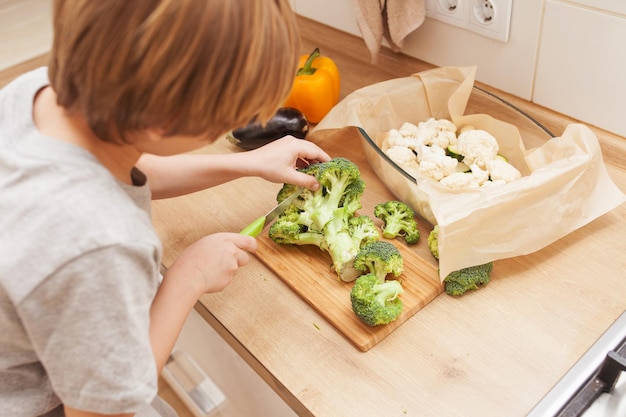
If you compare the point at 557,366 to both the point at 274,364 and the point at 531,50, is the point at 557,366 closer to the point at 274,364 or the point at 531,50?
the point at 274,364

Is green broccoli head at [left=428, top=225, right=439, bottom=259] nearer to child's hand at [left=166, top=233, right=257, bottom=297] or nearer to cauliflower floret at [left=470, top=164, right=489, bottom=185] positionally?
cauliflower floret at [left=470, top=164, right=489, bottom=185]

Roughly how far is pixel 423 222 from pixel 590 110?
0.37 meters

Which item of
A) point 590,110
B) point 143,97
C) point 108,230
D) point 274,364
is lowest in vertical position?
point 274,364

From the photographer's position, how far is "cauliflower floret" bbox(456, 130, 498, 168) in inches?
38.5

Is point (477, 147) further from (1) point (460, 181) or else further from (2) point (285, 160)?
(2) point (285, 160)

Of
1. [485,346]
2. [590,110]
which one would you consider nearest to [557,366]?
[485,346]

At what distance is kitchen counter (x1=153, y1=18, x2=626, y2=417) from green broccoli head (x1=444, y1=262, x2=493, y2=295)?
2cm

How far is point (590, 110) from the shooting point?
3.42 ft

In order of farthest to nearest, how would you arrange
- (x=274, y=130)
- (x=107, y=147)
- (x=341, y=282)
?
1. (x=274, y=130)
2. (x=341, y=282)
3. (x=107, y=147)

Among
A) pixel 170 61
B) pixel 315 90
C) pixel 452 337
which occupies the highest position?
pixel 170 61

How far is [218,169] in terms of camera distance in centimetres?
94

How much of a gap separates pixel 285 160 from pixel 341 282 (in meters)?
0.21

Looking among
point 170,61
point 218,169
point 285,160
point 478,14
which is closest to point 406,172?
point 285,160

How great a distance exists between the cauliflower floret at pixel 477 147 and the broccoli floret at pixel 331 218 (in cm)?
18
